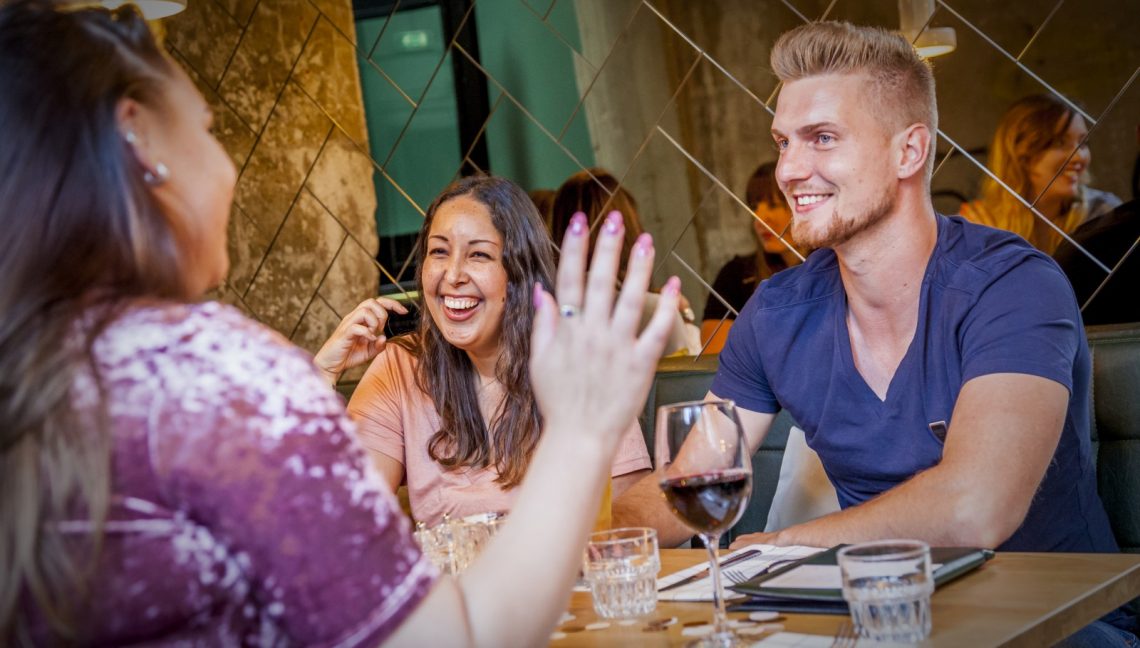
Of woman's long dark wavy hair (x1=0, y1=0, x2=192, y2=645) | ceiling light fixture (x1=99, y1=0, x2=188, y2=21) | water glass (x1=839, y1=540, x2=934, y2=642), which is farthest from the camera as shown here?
ceiling light fixture (x1=99, y1=0, x2=188, y2=21)

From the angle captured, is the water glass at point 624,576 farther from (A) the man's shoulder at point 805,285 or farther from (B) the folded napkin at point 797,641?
(A) the man's shoulder at point 805,285

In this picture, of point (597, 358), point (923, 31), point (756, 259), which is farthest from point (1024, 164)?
point (597, 358)

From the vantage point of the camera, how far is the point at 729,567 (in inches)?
57.3

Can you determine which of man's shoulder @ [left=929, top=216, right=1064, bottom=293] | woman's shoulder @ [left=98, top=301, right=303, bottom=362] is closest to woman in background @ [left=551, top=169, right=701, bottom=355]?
man's shoulder @ [left=929, top=216, right=1064, bottom=293]

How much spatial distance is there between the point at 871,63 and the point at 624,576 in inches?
46.7

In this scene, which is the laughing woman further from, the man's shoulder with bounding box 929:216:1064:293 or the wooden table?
the wooden table

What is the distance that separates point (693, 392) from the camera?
2627mm

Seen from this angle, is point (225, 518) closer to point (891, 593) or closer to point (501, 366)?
point (891, 593)

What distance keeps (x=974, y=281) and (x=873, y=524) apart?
0.48m

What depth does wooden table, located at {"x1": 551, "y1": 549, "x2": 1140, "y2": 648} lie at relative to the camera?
42.4 inches

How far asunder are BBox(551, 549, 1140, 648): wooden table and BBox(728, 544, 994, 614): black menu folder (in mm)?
12

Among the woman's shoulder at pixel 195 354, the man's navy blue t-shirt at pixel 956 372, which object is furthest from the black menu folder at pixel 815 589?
the woman's shoulder at pixel 195 354

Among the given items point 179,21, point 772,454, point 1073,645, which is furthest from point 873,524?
point 179,21

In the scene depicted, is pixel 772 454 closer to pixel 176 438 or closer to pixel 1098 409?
pixel 1098 409
